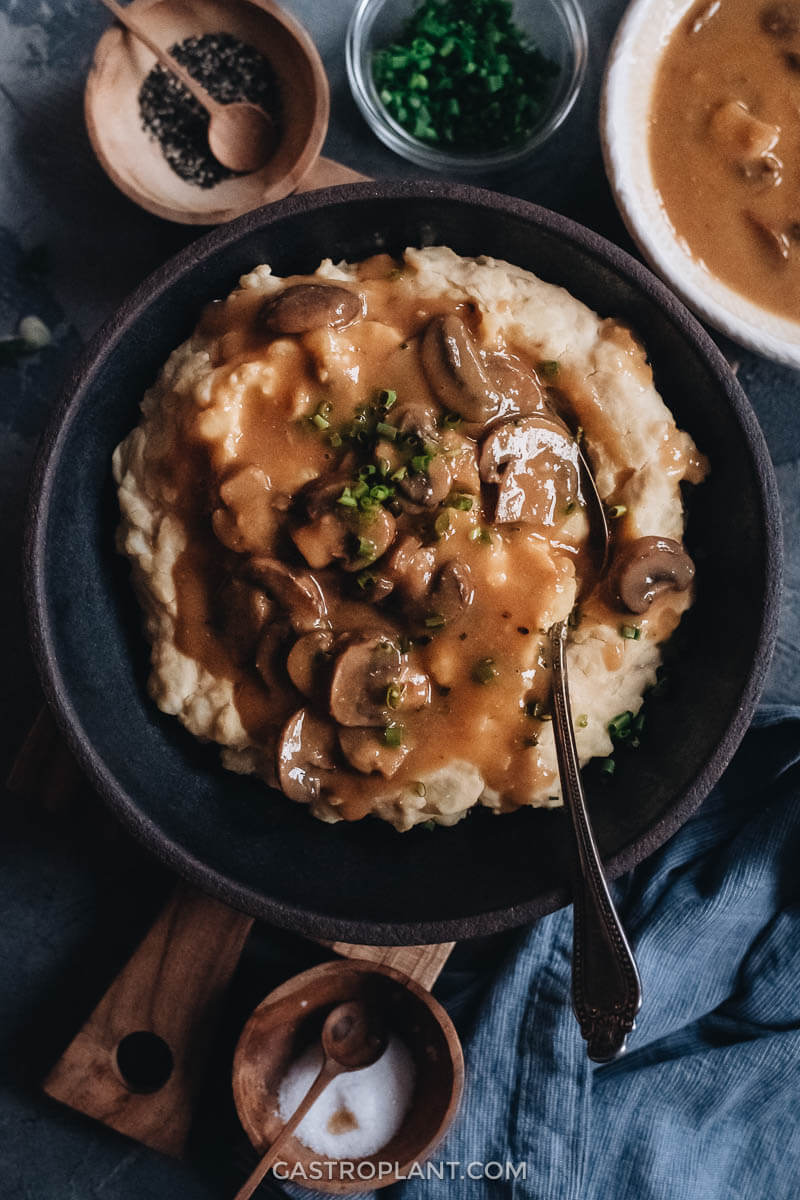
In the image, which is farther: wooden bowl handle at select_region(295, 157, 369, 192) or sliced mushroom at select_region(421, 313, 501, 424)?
wooden bowl handle at select_region(295, 157, 369, 192)

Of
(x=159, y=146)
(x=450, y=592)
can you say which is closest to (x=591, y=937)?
(x=450, y=592)

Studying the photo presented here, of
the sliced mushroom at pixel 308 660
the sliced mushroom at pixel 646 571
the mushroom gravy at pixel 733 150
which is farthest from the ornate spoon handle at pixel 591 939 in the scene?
the mushroom gravy at pixel 733 150

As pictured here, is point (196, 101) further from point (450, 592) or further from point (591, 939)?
point (591, 939)

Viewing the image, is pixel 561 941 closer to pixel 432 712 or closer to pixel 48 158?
pixel 432 712

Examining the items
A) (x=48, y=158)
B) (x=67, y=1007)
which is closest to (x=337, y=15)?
(x=48, y=158)

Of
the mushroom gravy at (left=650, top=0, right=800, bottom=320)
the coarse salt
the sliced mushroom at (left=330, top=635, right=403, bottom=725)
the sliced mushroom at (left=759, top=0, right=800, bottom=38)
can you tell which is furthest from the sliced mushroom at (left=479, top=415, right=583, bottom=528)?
the coarse salt

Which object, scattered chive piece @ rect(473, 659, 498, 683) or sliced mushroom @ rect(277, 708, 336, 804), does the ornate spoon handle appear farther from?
sliced mushroom @ rect(277, 708, 336, 804)
